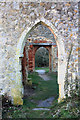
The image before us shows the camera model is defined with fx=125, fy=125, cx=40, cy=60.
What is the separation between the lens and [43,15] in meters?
4.32

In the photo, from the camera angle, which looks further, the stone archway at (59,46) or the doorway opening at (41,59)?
the doorway opening at (41,59)

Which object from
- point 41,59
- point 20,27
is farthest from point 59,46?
point 41,59

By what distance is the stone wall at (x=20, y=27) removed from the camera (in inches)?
169

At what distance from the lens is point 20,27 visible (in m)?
4.29

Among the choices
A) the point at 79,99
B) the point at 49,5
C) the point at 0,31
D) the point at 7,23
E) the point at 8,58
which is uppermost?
the point at 49,5

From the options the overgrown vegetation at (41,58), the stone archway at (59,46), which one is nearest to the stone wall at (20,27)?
the stone archway at (59,46)

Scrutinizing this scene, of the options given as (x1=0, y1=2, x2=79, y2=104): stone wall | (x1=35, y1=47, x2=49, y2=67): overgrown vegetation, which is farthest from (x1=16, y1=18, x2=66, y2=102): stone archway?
(x1=35, y1=47, x2=49, y2=67): overgrown vegetation

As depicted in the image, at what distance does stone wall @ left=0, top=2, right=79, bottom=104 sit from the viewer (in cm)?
430

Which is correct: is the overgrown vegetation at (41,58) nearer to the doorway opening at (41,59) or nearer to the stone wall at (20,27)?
the doorway opening at (41,59)

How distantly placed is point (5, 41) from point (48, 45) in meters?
9.42

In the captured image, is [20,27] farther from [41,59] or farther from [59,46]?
[41,59]

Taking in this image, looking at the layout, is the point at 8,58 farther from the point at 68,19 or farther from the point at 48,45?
the point at 48,45

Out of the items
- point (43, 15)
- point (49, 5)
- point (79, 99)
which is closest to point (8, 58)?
point (43, 15)

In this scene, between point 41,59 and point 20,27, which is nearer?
point 20,27
